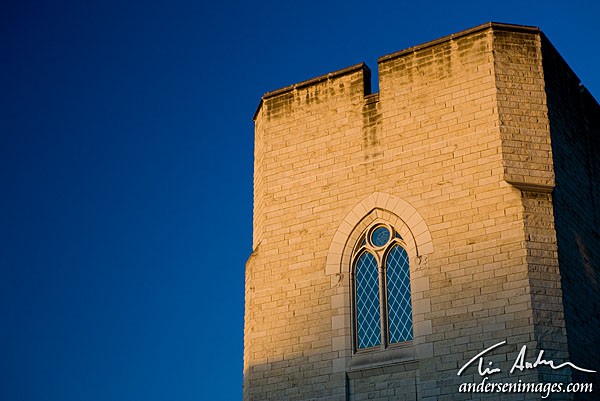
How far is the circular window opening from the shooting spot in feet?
56.8

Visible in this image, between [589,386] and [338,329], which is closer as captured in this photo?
[589,386]

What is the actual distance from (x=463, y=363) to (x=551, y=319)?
1.52m

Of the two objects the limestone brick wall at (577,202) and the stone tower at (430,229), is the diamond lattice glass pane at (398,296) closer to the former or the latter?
the stone tower at (430,229)

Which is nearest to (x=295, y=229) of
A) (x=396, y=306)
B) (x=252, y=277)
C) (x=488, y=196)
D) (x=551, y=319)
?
(x=252, y=277)

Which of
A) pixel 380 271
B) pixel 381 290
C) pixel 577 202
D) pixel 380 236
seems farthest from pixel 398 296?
pixel 577 202

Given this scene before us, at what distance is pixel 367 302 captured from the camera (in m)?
17.1

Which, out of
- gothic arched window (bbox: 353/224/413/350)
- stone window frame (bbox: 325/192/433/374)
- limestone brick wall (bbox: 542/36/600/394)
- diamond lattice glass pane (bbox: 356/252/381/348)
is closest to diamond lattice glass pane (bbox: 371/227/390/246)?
gothic arched window (bbox: 353/224/413/350)

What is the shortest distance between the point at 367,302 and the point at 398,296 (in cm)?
59

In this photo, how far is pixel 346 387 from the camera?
16.5 metres

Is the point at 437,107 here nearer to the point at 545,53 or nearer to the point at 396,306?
the point at 545,53

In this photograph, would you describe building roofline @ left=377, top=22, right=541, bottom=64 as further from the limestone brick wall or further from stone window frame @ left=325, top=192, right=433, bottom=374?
stone window frame @ left=325, top=192, right=433, bottom=374

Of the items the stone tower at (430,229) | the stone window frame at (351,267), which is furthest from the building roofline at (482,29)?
the stone window frame at (351,267)

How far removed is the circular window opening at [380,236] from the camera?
1731 centimetres

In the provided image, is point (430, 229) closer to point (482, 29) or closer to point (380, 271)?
point (380, 271)
